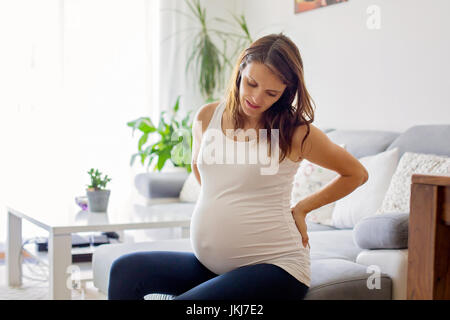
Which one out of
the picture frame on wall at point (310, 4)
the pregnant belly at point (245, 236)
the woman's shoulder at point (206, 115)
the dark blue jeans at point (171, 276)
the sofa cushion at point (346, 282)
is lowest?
the sofa cushion at point (346, 282)

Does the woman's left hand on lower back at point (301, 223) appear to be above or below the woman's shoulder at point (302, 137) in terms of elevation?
below

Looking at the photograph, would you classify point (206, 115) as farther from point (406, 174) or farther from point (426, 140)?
point (426, 140)

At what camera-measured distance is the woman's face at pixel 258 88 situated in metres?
1.37

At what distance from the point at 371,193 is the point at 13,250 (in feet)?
6.02

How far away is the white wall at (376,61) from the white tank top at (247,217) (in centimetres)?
162

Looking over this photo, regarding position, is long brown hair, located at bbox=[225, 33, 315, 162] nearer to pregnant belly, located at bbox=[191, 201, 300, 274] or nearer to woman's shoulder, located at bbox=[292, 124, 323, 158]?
woman's shoulder, located at bbox=[292, 124, 323, 158]

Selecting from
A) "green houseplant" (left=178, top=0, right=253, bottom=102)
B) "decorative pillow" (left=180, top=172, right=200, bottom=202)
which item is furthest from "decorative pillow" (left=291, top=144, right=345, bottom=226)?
"green houseplant" (left=178, top=0, right=253, bottom=102)

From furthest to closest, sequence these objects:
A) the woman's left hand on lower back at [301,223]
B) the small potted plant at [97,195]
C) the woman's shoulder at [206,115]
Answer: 1. the small potted plant at [97,195]
2. the woman's shoulder at [206,115]
3. the woman's left hand on lower back at [301,223]

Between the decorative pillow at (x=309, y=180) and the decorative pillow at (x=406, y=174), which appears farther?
the decorative pillow at (x=309, y=180)

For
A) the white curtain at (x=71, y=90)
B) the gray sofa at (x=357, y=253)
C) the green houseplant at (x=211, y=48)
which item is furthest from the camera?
the green houseplant at (x=211, y=48)

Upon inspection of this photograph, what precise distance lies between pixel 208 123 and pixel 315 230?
1.20m

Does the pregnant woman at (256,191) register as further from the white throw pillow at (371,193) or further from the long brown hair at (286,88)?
the white throw pillow at (371,193)

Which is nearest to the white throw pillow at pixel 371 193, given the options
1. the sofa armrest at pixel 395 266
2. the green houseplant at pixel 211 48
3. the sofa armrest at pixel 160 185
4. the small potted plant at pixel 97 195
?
the sofa armrest at pixel 395 266

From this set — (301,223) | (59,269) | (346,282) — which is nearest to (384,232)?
(346,282)
